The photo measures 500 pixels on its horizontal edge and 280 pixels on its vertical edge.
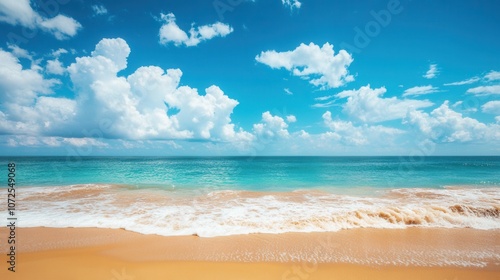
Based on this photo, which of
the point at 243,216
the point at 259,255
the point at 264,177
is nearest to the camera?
the point at 259,255

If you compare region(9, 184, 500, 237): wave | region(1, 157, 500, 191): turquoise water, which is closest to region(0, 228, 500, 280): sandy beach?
region(9, 184, 500, 237): wave

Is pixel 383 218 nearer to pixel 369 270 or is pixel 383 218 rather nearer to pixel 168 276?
pixel 369 270

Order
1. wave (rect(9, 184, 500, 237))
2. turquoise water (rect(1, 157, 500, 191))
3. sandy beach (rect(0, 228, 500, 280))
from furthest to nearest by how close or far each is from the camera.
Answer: turquoise water (rect(1, 157, 500, 191)) < wave (rect(9, 184, 500, 237)) < sandy beach (rect(0, 228, 500, 280))

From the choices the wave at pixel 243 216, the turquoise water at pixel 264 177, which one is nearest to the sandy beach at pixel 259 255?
the wave at pixel 243 216

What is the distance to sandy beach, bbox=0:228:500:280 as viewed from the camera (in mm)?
6016

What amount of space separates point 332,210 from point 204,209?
22.8 feet

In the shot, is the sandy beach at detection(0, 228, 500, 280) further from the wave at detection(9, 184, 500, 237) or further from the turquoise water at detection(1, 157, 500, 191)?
the turquoise water at detection(1, 157, 500, 191)

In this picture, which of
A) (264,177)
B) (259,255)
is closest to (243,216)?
(259,255)

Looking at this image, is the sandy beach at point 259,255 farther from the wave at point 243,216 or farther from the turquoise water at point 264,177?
the turquoise water at point 264,177

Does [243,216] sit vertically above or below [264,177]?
above

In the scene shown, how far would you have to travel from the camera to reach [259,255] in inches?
277

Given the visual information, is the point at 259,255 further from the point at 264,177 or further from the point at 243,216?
the point at 264,177

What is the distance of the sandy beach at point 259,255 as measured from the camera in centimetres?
602

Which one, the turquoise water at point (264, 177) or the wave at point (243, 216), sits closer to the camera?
the wave at point (243, 216)
